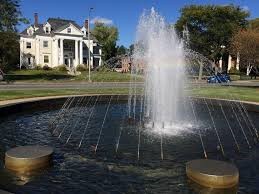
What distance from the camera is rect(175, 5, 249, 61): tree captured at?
195 feet

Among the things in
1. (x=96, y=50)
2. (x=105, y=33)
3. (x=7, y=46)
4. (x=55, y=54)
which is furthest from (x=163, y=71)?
(x=105, y=33)

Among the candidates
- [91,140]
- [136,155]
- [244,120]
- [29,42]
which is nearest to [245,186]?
[136,155]

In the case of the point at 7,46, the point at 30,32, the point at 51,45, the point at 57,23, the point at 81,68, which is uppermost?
the point at 57,23

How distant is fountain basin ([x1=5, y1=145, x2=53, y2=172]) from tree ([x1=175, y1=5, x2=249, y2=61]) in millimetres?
53666

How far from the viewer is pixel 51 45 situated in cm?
7412

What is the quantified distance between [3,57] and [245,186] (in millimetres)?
43963

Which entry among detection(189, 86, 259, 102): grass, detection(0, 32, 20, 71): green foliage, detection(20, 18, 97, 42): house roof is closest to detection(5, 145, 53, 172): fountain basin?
detection(189, 86, 259, 102): grass

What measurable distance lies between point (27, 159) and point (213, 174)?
A: 4.34 m

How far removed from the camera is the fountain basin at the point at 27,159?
27.8 ft

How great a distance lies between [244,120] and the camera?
17375 millimetres

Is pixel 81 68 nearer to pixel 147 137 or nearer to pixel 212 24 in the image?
pixel 212 24

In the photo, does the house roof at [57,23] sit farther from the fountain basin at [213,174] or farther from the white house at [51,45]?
the fountain basin at [213,174]

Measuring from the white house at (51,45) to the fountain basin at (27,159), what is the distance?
6557cm

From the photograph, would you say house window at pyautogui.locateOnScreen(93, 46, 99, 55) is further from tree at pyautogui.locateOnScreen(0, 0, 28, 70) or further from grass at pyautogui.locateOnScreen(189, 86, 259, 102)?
grass at pyautogui.locateOnScreen(189, 86, 259, 102)
